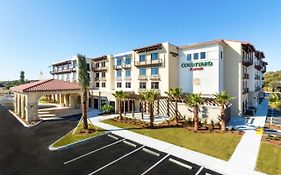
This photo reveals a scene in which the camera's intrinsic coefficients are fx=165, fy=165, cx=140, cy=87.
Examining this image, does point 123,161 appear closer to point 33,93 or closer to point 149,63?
point 33,93

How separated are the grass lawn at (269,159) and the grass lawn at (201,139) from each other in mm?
2525

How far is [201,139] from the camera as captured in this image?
21297mm

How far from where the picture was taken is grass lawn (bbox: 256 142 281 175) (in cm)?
1419

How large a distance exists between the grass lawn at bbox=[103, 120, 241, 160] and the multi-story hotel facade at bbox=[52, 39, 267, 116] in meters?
12.4

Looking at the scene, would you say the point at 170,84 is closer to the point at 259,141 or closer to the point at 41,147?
the point at 259,141

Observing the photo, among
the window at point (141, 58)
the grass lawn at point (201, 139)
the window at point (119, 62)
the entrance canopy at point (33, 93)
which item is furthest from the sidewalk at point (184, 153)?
the window at point (119, 62)

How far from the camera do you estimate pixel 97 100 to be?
45031 mm

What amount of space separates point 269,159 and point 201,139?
23.2 feet

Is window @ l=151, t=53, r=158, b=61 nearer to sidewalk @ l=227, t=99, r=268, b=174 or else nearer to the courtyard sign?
the courtyard sign

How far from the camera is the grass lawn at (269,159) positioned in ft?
46.5

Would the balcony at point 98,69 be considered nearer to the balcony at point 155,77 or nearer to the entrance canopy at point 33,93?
the entrance canopy at point 33,93

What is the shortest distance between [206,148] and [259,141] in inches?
293

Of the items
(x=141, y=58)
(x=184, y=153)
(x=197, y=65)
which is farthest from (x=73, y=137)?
(x=197, y=65)

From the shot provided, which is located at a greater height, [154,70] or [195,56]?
[195,56]
